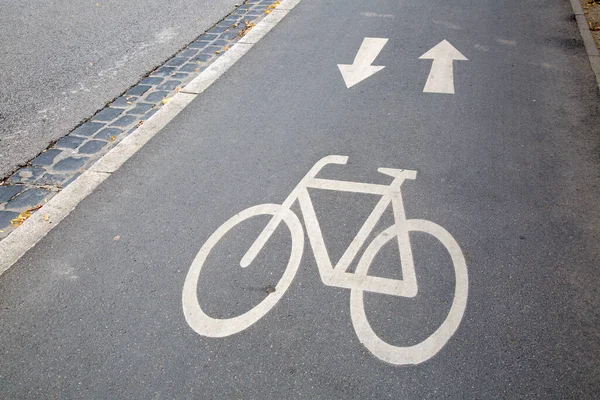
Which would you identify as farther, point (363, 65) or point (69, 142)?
point (363, 65)

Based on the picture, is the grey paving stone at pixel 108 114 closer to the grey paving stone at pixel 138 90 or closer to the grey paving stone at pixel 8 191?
the grey paving stone at pixel 138 90

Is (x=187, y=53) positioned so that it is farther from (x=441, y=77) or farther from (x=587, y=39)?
(x=587, y=39)

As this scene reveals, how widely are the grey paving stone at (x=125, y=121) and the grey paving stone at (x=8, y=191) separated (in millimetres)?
1479

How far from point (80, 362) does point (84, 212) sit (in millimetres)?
1825

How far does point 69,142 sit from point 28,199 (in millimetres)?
1150


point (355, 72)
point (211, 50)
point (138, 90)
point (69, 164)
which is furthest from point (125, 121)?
point (355, 72)

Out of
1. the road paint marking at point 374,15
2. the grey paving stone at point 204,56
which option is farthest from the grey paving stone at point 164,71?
the road paint marking at point 374,15

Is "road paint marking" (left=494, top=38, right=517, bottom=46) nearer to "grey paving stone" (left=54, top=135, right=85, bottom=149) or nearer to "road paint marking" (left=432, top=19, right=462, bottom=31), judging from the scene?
"road paint marking" (left=432, top=19, right=462, bottom=31)

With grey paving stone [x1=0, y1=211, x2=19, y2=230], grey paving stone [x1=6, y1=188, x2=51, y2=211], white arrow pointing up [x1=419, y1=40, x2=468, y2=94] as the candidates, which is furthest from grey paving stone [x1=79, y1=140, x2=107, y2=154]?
white arrow pointing up [x1=419, y1=40, x2=468, y2=94]

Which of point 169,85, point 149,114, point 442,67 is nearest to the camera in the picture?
point 149,114

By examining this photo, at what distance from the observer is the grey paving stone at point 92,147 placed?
19.0 ft

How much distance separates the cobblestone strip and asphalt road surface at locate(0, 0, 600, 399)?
1.88 ft

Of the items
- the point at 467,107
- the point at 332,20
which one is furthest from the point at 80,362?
the point at 332,20

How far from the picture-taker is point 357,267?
4020 millimetres
